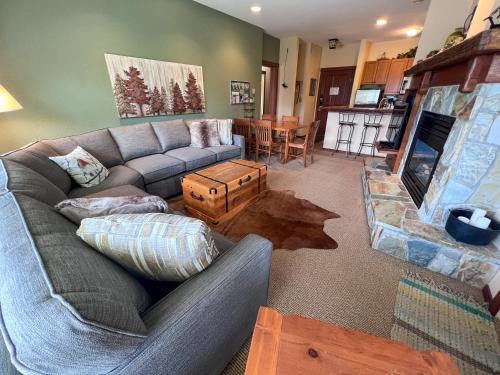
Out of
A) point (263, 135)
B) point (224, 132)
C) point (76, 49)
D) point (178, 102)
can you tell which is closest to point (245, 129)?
point (263, 135)

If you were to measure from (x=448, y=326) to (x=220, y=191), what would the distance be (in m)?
1.88

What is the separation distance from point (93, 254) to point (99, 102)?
2.90m

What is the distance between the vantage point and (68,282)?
0.48 meters

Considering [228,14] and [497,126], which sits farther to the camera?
[228,14]

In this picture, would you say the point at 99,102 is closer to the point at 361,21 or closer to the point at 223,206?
the point at 223,206

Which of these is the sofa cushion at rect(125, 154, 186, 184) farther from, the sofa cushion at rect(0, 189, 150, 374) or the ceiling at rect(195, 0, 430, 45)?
the ceiling at rect(195, 0, 430, 45)

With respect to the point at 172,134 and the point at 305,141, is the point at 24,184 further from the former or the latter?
the point at 305,141

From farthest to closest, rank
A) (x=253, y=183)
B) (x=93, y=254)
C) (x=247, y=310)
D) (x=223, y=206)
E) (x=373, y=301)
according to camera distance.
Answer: (x=253, y=183)
(x=223, y=206)
(x=373, y=301)
(x=247, y=310)
(x=93, y=254)

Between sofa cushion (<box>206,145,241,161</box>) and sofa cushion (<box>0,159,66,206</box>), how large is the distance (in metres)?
2.11

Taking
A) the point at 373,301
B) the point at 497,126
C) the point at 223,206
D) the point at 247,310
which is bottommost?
the point at 373,301

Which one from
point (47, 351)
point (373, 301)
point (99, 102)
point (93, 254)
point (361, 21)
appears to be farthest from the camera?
point (361, 21)

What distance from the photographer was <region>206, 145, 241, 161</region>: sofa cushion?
10.6 ft

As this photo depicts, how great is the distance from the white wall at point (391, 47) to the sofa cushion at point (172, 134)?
19.3 feet

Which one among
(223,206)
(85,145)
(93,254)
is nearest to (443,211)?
(223,206)
